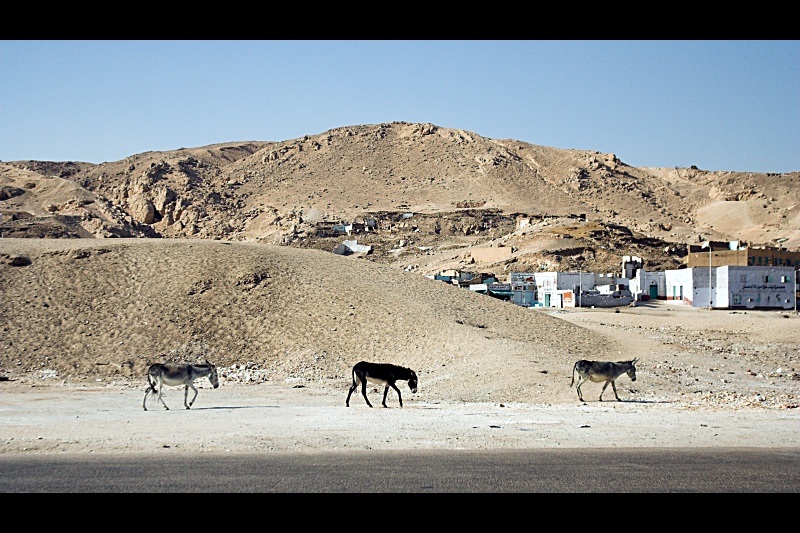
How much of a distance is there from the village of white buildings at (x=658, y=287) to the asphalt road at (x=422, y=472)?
48.4 m

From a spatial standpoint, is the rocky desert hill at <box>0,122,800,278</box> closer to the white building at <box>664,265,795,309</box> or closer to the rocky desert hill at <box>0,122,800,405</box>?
the rocky desert hill at <box>0,122,800,405</box>

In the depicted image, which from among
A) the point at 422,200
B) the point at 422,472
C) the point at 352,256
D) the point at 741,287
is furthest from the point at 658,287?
the point at 422,472

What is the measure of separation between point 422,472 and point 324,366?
1579cm

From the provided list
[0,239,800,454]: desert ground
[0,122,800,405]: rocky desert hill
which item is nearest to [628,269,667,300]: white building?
[0,122,800,405]: rocky desert hill

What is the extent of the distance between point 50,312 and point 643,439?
75.8 feet

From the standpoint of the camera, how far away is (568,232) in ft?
292

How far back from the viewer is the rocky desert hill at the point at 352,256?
27.5m

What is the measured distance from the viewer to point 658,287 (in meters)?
72.5

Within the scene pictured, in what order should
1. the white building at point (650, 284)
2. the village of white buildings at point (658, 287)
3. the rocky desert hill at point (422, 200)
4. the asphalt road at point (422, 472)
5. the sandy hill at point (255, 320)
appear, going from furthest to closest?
the rocky desert hill at point (422, 200)
the white building at point (650, 284)
the village of white buildings at point (658, 287)
the sandy hill at point (255, 320)
the asphalt road at point (422, 472)

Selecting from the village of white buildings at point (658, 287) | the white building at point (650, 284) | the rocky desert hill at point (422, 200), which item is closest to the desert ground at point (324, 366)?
the village of white buildings at point (658, 287)

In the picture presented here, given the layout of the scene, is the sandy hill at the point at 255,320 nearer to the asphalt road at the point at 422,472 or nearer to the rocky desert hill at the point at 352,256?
the rocky desert hill at the point at 352,256

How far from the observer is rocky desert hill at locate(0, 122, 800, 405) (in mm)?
27531

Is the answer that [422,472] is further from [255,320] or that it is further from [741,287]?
[741,287]
